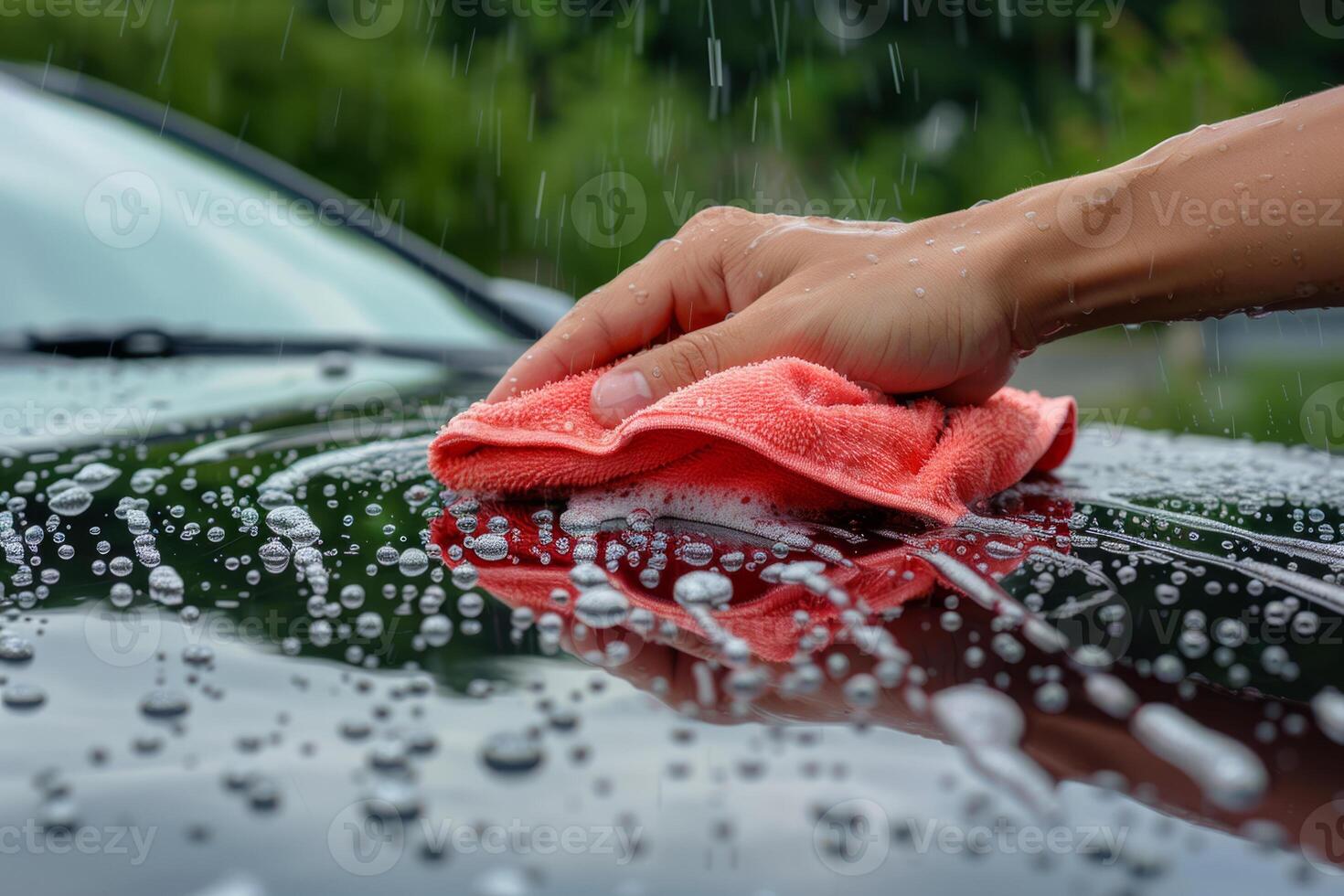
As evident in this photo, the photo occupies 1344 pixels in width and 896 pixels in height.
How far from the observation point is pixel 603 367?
4.37 feet

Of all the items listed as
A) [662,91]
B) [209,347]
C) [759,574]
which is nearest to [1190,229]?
[759,574]

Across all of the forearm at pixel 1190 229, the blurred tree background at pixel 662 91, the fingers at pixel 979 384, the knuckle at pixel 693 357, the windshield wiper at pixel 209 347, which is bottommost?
the windshield wiper at pixel 209 347

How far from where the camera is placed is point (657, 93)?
493 inches

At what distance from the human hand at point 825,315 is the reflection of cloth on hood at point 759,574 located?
0.76 feet

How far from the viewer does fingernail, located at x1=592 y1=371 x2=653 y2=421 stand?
117cm

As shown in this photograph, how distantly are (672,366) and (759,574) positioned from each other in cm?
43

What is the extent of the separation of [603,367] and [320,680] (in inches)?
29.3

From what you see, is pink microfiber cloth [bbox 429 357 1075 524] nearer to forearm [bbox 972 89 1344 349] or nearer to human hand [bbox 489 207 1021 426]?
human hand [bbox 489 207 1021 426]

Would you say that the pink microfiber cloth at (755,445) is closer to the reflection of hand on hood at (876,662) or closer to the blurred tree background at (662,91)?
the reflection of hand on hood at (876,662)

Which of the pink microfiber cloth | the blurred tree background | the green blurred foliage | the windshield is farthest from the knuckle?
the green blurred foliage

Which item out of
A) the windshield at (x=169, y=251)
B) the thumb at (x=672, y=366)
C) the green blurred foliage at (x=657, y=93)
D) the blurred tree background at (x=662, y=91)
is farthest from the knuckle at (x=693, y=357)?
the green blurred foliage at (x=657, y=93)

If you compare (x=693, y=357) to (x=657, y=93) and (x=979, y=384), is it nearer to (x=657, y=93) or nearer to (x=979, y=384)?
(x=979, y=384)

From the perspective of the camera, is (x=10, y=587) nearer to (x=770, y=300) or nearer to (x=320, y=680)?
(x=320, y=680)

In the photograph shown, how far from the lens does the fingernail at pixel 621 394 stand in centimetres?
117
